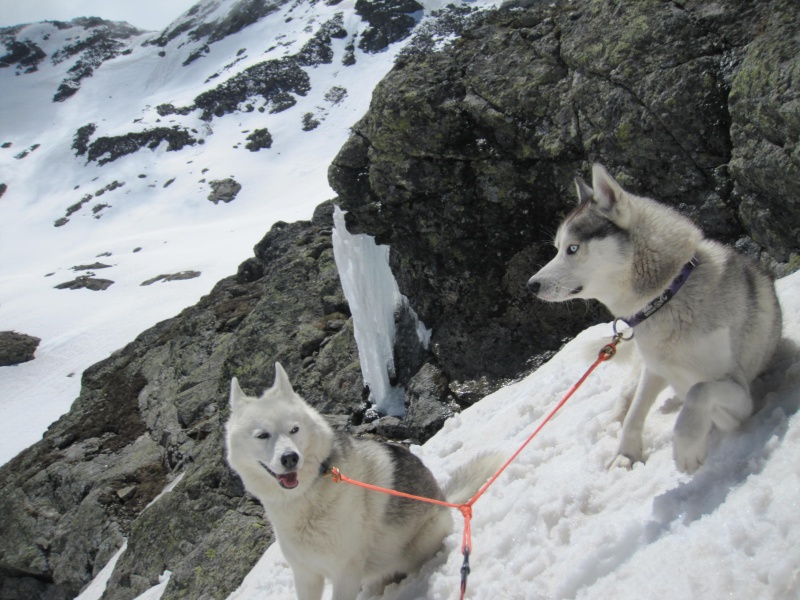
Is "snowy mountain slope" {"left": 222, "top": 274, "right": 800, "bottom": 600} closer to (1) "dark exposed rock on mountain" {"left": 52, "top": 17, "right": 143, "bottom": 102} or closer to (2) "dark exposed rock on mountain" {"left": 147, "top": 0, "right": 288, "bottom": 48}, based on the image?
(2) "dark exposed rock on mountain" {"left": 147, "top": 0, "right": 288, "bottom": 48}

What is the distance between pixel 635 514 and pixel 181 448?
744 inches

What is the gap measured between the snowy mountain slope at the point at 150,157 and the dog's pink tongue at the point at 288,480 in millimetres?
37861

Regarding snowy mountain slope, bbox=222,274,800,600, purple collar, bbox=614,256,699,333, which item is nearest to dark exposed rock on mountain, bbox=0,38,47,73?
snowy mountain slope, bbox=222,274,800,600

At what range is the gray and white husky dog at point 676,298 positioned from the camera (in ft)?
8.61

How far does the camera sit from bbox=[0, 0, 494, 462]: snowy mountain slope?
49062 mm

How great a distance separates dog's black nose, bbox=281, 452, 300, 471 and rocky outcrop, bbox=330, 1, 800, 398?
4280 mm

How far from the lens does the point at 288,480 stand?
12.4 ft

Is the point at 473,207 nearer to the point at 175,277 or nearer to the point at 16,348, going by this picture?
the point at 16,348

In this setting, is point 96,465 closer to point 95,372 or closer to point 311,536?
point 95,372

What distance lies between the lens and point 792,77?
22.5ft

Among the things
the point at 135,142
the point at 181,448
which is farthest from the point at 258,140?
the point at 181,448

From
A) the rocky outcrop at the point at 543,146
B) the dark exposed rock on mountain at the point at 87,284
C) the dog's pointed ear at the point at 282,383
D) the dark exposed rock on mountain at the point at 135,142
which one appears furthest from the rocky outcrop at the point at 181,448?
the dark exposed rock on mountain at the point at 135,142

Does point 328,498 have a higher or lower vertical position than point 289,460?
lower

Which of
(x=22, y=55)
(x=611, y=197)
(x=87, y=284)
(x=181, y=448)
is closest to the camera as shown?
(x=611, y=197)
